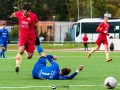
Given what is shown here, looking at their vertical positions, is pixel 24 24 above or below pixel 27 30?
above

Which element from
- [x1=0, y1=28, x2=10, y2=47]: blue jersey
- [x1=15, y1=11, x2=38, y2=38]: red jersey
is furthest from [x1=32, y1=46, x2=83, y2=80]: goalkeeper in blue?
[x1=0, y1=28, x2=10, y2=47]: blue jersey

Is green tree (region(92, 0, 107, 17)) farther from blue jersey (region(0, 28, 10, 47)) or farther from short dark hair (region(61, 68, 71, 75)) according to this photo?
short dark hair (region(61, 68, 71, 75))

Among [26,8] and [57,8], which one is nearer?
[26,8]

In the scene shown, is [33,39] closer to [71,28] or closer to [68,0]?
[71,28]

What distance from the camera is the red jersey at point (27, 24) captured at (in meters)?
16.2

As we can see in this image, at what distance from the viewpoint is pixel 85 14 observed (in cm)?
10825

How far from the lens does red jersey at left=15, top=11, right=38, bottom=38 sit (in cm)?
1623

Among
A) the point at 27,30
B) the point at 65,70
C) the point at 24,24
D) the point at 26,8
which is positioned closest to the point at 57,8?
the point at 27,30

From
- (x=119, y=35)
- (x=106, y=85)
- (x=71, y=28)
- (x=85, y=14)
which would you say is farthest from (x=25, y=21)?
(x=85, y=14)

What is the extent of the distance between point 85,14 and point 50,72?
Result: 94.4 m

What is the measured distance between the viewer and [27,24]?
16.3m

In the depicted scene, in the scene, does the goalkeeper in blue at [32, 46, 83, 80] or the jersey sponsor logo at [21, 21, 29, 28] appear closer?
the goalkeeper in blue at [32, 46, 83, 80]

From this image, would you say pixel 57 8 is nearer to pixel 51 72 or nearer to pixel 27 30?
pixel 27 30

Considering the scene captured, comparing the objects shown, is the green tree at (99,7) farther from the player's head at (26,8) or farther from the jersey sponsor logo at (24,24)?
the player's head at (26,8)
